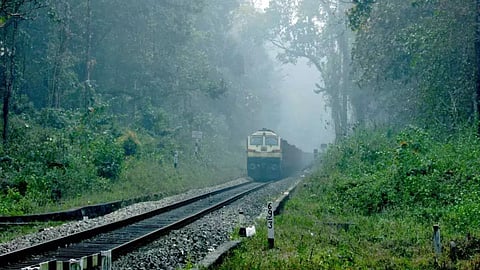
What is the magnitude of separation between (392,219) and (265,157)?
21647 mm

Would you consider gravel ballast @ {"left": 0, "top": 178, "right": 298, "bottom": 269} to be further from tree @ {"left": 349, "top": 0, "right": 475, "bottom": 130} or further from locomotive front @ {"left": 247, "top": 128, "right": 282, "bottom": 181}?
locomotive front @ {"left": 247, "top": 128, "right": 282, "bottom": 181}

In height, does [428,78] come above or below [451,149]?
above

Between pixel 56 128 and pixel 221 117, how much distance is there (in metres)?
29.7

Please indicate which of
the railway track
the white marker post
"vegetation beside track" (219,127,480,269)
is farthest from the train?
the white marker post

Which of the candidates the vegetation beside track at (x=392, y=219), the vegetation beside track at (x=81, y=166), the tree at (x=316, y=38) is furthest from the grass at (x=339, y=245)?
the tree at (x=316, y=38)

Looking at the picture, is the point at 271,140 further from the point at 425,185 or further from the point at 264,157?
the point at 425,185

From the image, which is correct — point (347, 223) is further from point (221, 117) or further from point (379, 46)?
point (221, 117)

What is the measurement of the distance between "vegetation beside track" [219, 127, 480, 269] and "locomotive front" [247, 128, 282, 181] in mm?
15056

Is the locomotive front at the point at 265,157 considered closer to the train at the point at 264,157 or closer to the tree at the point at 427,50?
the train at the point at 264,157

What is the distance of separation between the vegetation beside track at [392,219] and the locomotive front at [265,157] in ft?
49.4

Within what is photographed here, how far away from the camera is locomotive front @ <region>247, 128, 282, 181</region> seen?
1259 inches

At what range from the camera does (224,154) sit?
45750 mm

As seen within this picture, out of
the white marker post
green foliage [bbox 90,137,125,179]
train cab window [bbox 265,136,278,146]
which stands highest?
train cab window [bbox 265,136,278,146]

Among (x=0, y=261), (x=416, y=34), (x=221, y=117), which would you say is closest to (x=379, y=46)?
(x=416, y=34)
